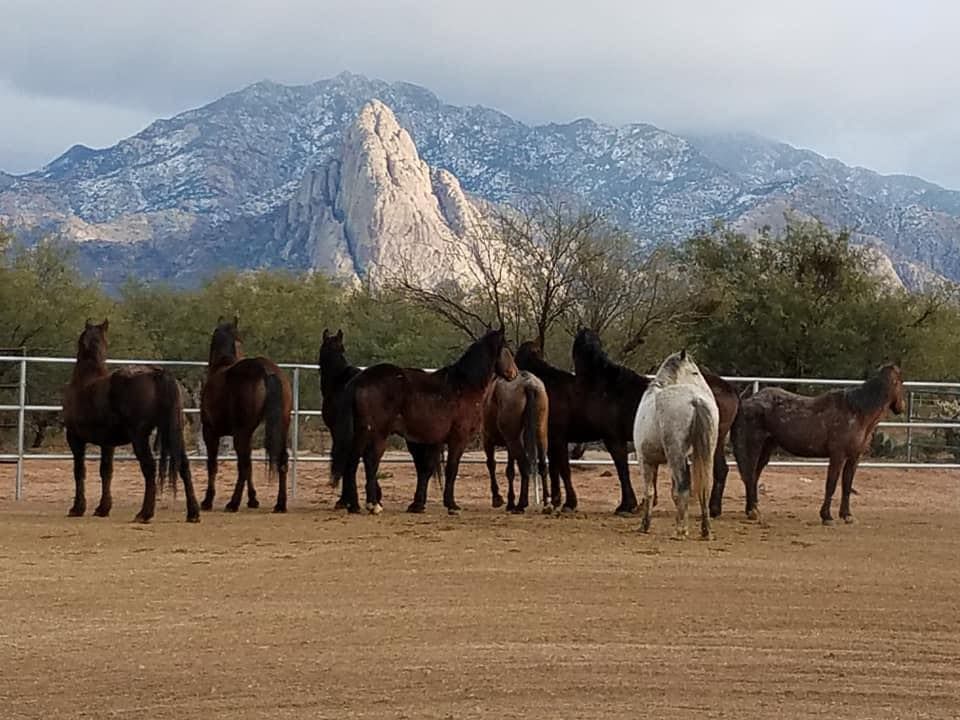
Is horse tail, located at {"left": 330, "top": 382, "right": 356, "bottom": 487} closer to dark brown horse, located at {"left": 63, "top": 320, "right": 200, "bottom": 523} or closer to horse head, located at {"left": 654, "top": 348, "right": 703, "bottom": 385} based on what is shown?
dark brown horse, located at {"left": 63, "top": 320, "right": 200, "bottom": 523}

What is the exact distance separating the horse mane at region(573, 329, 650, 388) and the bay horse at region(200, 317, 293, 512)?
3.06 m

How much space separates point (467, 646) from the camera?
6293 mm

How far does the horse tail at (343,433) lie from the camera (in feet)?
39.4

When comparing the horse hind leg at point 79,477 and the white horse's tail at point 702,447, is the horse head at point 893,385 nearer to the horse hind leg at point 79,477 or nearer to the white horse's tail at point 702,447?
the white horse's tail at point 702,447

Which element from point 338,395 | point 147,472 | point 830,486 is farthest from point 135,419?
point 830,486

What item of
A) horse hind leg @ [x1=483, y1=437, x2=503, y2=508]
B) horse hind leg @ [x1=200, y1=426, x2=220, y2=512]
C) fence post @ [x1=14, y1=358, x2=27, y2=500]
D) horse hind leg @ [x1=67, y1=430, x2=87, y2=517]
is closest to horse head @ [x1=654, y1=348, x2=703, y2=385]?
horse hind leg @ [x1=483, y1=437, x2=503, y2=508]

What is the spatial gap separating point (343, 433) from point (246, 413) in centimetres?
109

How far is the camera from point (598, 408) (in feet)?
42.3

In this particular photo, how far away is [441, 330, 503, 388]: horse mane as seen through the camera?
12.6 metres

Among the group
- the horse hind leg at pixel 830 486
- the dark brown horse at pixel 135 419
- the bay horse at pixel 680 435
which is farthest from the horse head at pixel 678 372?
the dark brown horse at pixel 135 419

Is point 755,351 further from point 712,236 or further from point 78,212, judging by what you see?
point 78,212

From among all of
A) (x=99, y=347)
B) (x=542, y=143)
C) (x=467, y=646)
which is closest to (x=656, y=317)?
(x=99, y=347)

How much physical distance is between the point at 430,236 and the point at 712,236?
63111mm

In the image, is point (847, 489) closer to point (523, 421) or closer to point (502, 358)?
point (523, 421)
